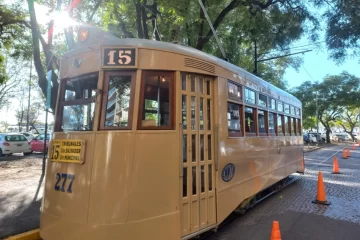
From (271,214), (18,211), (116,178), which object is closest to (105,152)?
(116,178)

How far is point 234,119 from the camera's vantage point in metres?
5.34

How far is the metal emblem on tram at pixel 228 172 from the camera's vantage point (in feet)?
15.9

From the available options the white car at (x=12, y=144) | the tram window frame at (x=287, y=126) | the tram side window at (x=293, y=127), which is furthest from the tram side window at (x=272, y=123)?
the white car at (x=12, y=144)

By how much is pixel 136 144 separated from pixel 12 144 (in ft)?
54.8

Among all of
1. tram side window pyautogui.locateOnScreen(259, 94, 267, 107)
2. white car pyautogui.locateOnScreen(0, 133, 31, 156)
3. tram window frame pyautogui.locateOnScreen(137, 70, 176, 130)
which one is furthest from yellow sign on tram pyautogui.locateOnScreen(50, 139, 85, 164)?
white car pyautogui.locateOnScreen(0, 133, 31, 156)

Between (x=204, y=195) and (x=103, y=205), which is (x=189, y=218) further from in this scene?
(x=103, y=205)

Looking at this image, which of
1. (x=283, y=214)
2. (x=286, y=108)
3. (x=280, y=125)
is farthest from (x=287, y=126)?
(x=283, y=214)

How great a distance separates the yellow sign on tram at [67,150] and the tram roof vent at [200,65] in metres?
1.80

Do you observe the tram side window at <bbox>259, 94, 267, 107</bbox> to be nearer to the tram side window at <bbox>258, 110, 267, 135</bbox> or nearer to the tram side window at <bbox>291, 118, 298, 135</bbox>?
the tram side window at <bbox>258, 110, 267, 135</bbox>

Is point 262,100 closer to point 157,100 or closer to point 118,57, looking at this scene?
point 157,100

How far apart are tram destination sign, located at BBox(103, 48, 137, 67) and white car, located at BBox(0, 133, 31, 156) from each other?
53.9 ft

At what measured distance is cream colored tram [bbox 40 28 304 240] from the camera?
3.55 meters

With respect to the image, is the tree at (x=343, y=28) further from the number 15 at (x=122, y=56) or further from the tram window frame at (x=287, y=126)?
the number 15 at (x=122, y=56)

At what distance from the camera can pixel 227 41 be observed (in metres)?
11.9
